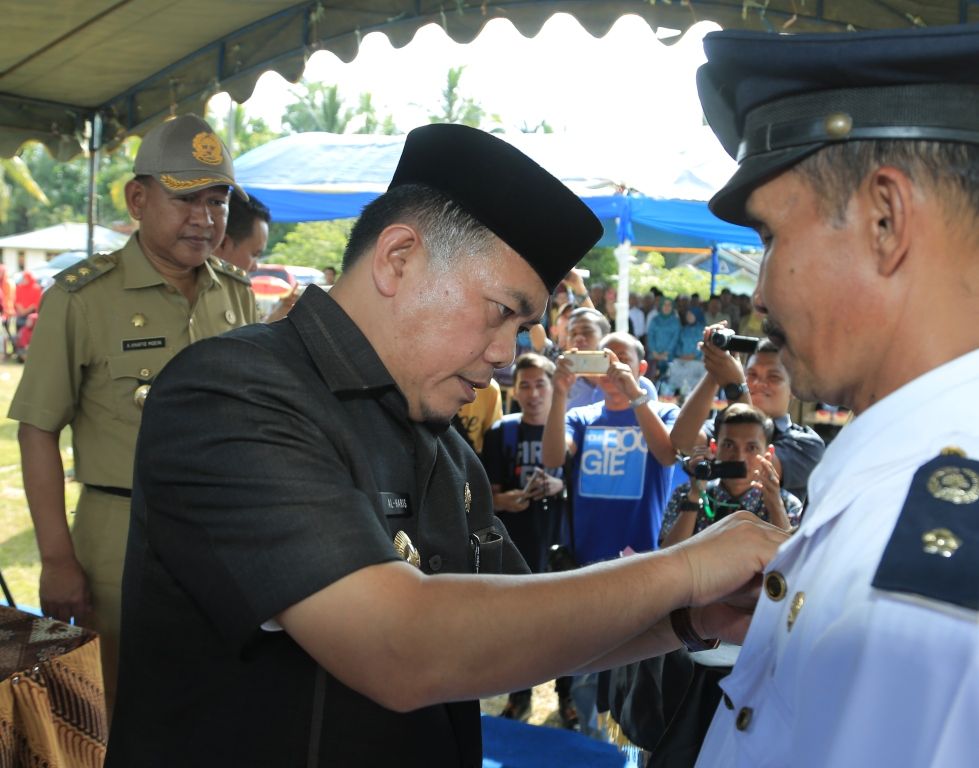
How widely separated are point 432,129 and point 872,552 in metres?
1.10

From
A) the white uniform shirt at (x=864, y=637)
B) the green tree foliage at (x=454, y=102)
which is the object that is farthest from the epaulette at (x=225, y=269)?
the green tree foliage at (x=454, y=102)

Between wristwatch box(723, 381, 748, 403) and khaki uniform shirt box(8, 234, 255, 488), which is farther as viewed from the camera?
wristwatch box(723, 381, 748, 403)

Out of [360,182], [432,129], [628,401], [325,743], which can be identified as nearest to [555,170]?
[360,182]

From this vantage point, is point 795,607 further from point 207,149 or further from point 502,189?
point 207,149

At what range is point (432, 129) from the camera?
1.70m

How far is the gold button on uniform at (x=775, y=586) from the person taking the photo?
1227 millimetres

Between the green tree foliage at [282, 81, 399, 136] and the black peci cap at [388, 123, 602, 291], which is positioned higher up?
the green tree foliage at [282, 81, 399, 136]

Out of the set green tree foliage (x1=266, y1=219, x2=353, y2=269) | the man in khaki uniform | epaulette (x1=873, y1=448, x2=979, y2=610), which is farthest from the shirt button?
green tree foliage (x1=266, y1=219, x2=353, y2=269)

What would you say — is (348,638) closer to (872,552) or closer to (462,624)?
(462,624)

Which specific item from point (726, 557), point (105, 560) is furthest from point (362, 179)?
point (726, 557)

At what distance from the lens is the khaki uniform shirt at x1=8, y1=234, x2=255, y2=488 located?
3312 millimetres

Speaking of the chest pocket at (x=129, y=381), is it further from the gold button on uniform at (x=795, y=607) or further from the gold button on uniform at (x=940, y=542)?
the gold button on uniform at (x=940, y=542)

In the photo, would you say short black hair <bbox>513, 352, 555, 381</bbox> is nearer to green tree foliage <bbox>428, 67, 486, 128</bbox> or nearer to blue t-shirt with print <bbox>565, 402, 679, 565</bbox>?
blue t-shirt with print <bbox>565, 402, 679, 565</bbox>

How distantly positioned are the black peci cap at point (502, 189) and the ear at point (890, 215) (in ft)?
2.08
